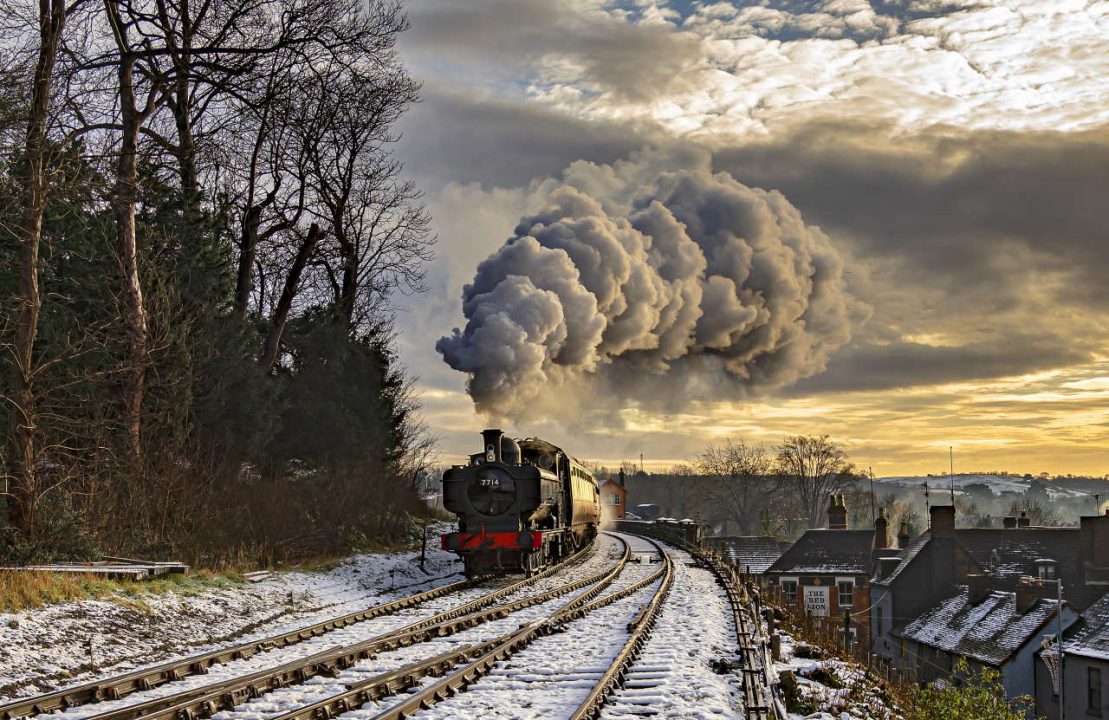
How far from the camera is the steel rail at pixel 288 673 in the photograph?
28.5ft

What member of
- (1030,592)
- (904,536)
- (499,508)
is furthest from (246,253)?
(904,536)

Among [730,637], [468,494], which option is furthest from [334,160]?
[730,637]

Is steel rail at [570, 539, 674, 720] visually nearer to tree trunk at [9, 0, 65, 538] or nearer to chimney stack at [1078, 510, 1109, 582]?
tree trunk at [9, 0, 65, 538]

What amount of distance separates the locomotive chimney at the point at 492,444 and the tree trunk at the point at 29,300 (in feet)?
31.4

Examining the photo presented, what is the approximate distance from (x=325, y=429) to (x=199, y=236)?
8.04 meters

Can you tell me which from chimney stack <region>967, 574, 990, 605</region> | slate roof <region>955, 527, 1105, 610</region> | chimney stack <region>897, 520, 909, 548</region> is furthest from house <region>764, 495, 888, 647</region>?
chimney stack <region>967, 574, 990, 605</region>

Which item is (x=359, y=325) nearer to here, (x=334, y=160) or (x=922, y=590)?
(x=334, y=160)

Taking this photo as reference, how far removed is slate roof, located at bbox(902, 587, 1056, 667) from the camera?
110 feet

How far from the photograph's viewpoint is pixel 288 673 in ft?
33.9

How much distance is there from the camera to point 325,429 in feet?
101

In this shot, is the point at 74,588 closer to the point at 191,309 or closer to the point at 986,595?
the point at 191,309

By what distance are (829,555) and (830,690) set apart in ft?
143

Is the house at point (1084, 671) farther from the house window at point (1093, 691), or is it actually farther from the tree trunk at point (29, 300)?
the tree trunk at point (29, 300)

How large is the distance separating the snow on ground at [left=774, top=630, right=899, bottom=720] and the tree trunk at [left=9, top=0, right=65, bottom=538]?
1097 centimetres
